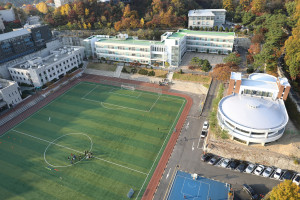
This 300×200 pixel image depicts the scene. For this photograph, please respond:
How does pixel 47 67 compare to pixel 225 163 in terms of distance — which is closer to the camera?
pixel 225 163

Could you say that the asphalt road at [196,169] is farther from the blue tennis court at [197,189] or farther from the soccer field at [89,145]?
the soccer field at [89,145]

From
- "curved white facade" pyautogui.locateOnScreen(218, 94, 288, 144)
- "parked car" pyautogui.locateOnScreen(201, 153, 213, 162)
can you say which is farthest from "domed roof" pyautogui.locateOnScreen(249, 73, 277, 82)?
"parked car" pyautogui.locateOnScreen(201, 153, 213, 162)

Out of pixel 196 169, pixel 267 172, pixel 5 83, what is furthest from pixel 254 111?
pixel 5 83

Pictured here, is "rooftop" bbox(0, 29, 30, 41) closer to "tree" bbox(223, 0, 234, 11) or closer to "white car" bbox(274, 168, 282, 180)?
"white car" bbox(274, 168, 282, 180)

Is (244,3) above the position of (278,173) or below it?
above

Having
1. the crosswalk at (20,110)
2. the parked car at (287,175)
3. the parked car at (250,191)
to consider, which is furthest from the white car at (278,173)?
the crosswalk at (20,110)

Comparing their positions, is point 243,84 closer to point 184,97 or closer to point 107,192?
point 184,97

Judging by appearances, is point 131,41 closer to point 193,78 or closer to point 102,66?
point 102,66
